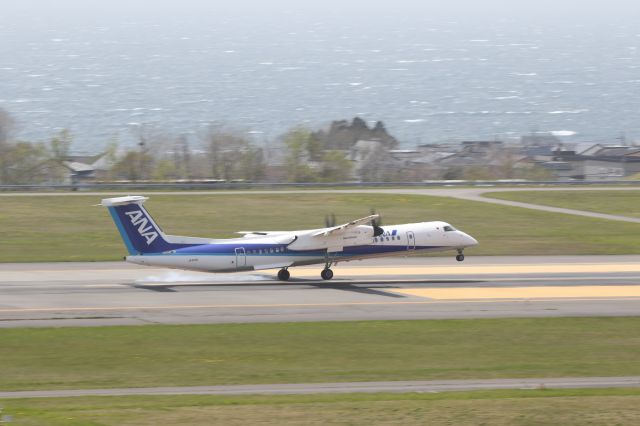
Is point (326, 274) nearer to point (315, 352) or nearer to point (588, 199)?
point (315, 352)

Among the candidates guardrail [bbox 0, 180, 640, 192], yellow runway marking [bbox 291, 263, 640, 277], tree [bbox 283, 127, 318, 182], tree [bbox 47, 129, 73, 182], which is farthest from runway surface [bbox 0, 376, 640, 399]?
tree [bbox 47, 129, 73, 182]

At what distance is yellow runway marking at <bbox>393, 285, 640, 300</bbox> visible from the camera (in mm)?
48625

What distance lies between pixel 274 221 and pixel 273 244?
2313 cm

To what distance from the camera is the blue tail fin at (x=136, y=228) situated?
48500mm

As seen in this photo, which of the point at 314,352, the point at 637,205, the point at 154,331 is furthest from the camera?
the point at 637,205

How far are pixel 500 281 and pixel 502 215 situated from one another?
86.6 feet

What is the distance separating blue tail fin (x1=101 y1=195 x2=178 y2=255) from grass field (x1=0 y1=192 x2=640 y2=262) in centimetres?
1243

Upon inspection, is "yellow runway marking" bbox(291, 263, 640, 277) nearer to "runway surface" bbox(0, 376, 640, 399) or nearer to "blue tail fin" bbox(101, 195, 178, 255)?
"blue tail fin" bbox(101, 195, 178, 255)

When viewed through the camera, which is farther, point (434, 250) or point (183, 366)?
point (434, 250)

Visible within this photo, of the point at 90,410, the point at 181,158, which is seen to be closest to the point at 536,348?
the point at 90,410

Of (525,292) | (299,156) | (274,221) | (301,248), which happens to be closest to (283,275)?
(301,248)

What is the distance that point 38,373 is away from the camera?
33.7m

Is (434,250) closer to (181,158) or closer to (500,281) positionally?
(500,281)

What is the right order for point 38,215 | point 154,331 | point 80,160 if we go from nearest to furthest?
point 154,331
point 38,215
point 80,160
